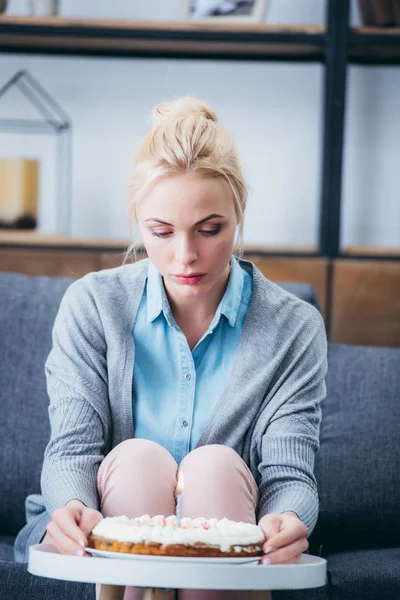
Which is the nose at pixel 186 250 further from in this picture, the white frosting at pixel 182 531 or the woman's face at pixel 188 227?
the white frosting at pixel 182 531

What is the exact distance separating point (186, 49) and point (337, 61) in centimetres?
45

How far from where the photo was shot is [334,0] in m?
2.29

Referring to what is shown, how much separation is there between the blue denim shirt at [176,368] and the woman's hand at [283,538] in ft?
0.91

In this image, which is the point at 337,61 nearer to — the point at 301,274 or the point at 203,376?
the point at 301,274

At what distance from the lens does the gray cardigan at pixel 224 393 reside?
1372 millimetres

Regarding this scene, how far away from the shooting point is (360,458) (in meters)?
1.78

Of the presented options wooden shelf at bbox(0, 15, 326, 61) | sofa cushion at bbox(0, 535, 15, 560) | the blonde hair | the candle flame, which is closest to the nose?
the blonde hair

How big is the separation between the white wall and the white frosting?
1581 mm

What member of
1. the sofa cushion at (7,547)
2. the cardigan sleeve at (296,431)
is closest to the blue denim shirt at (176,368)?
the cardigan sleeve at (296,431)

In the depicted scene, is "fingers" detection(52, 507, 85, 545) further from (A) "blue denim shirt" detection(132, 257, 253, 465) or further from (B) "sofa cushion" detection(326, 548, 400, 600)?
(B) "sofa cushion" detection(326, 548, 400, 600)

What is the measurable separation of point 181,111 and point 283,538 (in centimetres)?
73

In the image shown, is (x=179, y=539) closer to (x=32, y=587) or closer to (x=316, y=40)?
(x=32, y=587)

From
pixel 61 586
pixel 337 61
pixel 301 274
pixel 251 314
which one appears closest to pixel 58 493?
pixel 61 586

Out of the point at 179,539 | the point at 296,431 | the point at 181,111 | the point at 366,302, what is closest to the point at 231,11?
the point at 366,302
